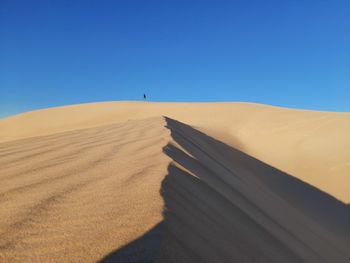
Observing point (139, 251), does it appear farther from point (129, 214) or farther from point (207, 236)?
point (207, 236)

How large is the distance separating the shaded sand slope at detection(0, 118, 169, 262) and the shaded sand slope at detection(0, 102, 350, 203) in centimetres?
592

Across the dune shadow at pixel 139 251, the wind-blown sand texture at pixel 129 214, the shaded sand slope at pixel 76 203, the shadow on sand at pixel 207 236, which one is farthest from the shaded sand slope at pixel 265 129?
the dune shadow at pixel 139 251

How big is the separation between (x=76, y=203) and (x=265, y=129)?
14.1m

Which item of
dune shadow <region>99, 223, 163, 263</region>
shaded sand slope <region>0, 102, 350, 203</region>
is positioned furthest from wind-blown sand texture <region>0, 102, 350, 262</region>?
shaded sand slope <region>0, 102, 350, 203</region>

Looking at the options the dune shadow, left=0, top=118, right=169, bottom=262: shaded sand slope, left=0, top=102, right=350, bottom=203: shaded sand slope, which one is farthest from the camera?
left=0, top=102, right=350, bottom=203: shaded sand slope

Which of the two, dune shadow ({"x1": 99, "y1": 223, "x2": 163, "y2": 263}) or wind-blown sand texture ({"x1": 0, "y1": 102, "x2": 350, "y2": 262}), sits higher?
dune shadow ({"x1": 99, "y1": 223, "x2": 163, "y2": 263})

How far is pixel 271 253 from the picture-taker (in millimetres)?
2492

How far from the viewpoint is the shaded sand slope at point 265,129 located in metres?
9.93

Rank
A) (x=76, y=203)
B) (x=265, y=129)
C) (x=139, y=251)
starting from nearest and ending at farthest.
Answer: (x=139, y=251), (x=76, y=203), (x=265, y=129)

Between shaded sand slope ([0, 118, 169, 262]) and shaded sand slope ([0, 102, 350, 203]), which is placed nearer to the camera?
shaded sand slope ([0, 118, 169, 262])

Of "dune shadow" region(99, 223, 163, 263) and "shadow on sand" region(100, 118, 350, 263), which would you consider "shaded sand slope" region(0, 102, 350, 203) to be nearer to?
"shadow on sand" region(100, 118, 350, 263)

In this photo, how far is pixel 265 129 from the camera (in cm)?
1577

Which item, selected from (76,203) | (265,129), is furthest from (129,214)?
(265,129)

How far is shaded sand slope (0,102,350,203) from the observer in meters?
9.93
